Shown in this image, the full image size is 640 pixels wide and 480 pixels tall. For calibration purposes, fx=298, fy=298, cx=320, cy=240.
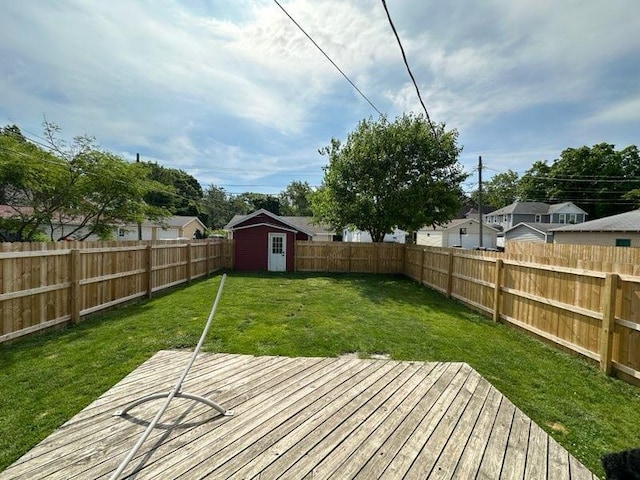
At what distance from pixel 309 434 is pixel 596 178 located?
50.1 metres

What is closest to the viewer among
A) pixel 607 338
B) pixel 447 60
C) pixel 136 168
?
pixel 607 338

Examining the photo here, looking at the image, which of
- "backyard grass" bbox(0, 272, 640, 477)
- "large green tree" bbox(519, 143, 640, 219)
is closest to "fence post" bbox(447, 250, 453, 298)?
"backyard grass" bbox(0, 272, 640, 477)

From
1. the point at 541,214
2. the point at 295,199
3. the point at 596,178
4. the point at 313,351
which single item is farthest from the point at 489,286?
the point at 295,199

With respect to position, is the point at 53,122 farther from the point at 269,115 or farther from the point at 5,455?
the point at 5,455

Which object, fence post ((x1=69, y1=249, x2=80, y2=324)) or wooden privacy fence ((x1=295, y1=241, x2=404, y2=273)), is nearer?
fence post ((x1=69, y1=249, x2=80, y2=324))

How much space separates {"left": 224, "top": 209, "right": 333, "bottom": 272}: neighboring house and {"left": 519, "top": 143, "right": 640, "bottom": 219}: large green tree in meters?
41.7

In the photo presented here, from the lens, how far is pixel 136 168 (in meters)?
11.3

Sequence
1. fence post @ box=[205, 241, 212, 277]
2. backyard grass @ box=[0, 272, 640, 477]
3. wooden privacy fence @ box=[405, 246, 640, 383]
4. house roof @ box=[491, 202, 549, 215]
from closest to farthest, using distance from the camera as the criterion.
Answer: backyard grass @ box=[0, 272, 640, 477] < wooden privacy fence @ box=[405, 246, 640, 383] < fence post @ box=[205, 241, 212, 277] < house roof @ box=[491, 202, 549, 215]

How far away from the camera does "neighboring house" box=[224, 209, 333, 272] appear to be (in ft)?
50.3

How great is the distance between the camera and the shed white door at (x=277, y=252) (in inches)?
602

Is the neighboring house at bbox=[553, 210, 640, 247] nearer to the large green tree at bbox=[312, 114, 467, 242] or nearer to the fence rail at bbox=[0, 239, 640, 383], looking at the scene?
the large green tree at bbox=[312, 114, 467, 242]

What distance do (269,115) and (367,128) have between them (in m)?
5.37

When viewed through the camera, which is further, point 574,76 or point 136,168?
point 136,168

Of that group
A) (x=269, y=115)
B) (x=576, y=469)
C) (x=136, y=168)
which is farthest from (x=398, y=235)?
(x=576, y=469)
